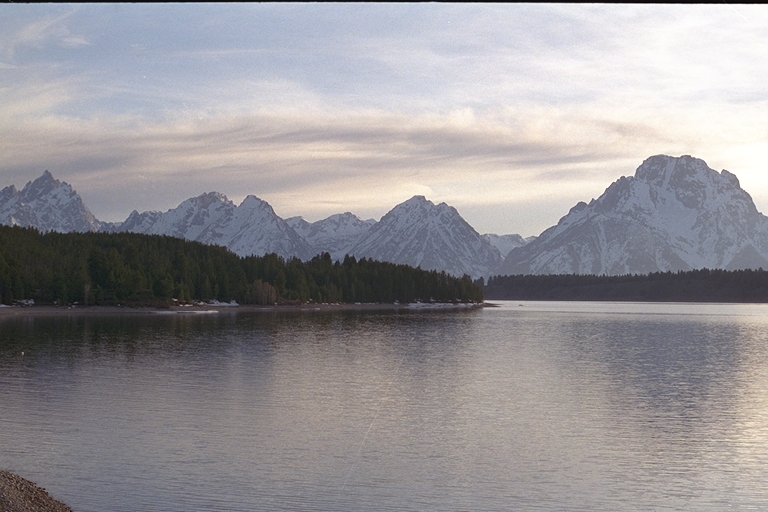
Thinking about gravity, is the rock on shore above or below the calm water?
above

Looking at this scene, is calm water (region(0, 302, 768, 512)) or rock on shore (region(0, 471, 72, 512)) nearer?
rock on shore (region(0, 471, 72, 512))

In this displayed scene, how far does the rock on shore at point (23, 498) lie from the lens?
72.1 feet

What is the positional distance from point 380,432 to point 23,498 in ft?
66.7

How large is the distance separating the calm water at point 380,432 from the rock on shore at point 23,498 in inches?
43.7

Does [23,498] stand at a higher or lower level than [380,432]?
higher

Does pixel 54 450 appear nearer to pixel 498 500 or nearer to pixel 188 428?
pixel 188 428

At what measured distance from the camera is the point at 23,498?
915 inches

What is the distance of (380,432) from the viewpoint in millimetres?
40781

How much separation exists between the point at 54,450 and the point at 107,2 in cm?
2983

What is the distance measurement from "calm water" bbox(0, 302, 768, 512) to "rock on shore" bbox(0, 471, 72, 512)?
1109 mm

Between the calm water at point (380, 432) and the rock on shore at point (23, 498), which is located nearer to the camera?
Answer: the rock on shore at point (23, 498)

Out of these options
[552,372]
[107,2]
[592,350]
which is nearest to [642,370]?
[552,372]

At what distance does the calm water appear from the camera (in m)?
28.7

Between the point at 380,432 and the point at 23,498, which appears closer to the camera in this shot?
the point at 23,498
